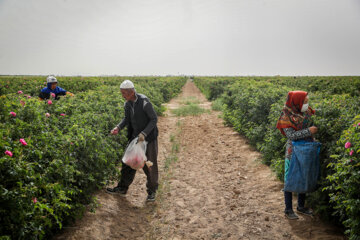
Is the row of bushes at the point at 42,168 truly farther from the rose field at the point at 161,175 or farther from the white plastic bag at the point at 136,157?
the white plastic bag at the point at 136,157

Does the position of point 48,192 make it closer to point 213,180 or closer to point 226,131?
point 213,180

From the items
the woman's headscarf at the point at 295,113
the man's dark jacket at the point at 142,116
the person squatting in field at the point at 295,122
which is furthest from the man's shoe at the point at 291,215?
the man's dark jacket at the point at 142,116

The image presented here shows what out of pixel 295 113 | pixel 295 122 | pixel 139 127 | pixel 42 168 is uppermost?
pixel 295 113

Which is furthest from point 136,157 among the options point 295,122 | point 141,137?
point 295,122

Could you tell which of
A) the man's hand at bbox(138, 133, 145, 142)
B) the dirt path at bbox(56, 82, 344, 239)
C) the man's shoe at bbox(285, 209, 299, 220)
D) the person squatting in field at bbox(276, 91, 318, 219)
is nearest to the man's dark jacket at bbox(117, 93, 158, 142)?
the man's hand at bbox(138, 133, 145, 142)

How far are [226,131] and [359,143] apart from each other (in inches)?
296

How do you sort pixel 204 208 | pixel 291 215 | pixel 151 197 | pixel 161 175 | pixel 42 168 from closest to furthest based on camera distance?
pixel 42 168, pixel 291 215, pixel 204 208, pixel 151 197, pixel 161 175

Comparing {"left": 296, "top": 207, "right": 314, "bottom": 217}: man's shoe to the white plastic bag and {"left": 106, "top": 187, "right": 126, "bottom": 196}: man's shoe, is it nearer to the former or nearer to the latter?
the white plastic bag

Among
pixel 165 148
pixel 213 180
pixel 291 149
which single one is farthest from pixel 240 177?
pixel 165 148

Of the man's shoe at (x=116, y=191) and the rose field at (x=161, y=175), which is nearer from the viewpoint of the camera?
the rose field at (x=161, y=175)

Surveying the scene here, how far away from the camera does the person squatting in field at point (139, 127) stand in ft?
14.5

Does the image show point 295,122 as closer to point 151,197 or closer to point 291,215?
point 291,215

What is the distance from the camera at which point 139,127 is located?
462 cm

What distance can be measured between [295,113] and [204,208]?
2.19 m
